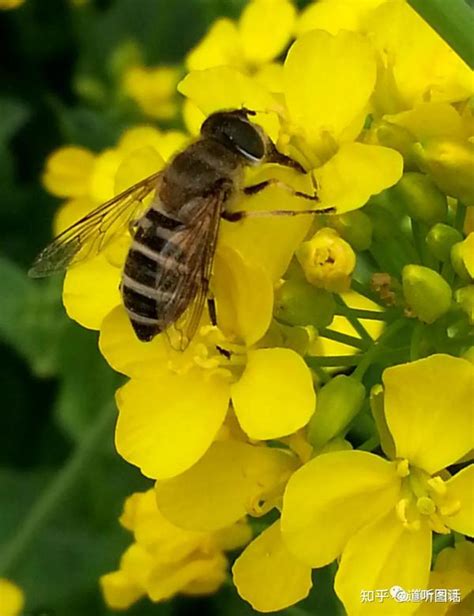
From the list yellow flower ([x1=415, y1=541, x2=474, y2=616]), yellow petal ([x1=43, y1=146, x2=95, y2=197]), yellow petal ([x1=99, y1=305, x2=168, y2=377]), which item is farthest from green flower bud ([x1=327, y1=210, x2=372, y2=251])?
yellow petal ([x1=43, y1=146, x2=95, y2=197])

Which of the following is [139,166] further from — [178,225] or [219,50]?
[219,50]

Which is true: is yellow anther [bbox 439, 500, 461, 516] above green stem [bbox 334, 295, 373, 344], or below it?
below

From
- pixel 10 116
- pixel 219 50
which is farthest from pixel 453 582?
pixel 10 116

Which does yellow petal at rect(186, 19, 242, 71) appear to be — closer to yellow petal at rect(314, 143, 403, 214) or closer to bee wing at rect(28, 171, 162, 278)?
bee wing at rect(28, 171, 162, 278)

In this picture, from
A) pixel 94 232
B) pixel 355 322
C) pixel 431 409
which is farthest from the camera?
pixel 94 232

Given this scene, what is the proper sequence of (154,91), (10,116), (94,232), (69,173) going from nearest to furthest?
1. (94,232)
2. (69,173)
3. (10,116)
4. (154,91)

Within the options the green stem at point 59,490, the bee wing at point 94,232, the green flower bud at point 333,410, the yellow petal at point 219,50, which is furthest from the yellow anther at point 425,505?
the green stem at point 59,490

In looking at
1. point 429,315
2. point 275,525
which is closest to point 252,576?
point 275,525

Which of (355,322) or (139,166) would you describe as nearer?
(355,322)
